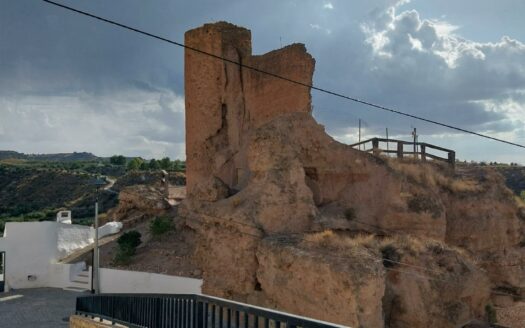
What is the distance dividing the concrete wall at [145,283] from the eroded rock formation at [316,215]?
105 centimetres

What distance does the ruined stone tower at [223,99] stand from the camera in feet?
75.9

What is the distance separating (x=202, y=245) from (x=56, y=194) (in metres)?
62.1

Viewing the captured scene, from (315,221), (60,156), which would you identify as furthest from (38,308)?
(60,156)

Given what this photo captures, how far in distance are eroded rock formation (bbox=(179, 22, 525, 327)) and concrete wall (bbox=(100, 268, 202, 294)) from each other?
3.43ft

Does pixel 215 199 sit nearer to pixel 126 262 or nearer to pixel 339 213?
pixel 339 213

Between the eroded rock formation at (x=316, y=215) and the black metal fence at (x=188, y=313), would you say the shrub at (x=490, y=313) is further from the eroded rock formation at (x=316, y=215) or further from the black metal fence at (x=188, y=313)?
the black metal fence at (x=188, y=313)

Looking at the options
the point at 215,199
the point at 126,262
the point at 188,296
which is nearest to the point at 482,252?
the point at 215,199

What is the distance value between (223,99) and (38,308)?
11.5 m

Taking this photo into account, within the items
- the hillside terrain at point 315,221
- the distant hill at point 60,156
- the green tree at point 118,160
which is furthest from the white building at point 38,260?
the distant hill at point 60,156

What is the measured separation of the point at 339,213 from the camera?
17453 mm

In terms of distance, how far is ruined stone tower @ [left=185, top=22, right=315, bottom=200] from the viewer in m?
23.1

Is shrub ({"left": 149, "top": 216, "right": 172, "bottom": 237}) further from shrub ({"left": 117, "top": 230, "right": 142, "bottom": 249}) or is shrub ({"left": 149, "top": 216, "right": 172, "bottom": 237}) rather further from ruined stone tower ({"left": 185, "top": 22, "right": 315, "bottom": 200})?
ruined stone tower ({"left": 185, "top": 22, "right": 315, "bottom": 200})

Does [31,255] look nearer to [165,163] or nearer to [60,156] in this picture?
[165,163]

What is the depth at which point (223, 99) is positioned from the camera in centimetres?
2391
